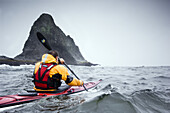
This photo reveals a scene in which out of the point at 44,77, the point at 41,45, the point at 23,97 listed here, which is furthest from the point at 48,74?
the point at 41,45

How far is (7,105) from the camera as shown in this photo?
7.04ft

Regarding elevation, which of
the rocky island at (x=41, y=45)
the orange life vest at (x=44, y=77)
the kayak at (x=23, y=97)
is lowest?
the kayak at (x=23, y=97)

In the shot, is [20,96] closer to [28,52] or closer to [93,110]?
[93,110]

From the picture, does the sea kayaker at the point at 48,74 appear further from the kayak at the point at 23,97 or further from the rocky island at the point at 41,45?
the rocky island at the point at 41,45

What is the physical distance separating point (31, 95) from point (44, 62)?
1.01m

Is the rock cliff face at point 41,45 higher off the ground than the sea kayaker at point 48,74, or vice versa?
the rock cliff face at point 41,45

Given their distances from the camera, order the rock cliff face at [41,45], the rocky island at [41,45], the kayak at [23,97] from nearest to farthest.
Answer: the kayak at [23,97], the rocky island at [41,45], the rock cliff face at [41,45]

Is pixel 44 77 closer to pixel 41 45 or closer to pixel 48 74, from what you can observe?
pixel 48 74

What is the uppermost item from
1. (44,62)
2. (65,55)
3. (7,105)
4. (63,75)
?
(65,55)

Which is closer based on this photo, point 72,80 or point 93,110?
point 93,110

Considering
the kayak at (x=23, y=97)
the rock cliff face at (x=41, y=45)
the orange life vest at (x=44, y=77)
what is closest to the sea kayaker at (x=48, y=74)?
the orange life vest at (x=44, y=77)

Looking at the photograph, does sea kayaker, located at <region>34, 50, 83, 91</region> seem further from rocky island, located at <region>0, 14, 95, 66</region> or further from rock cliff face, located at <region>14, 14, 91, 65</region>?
rock cliff face, located at <region>14, 14, 91, 65</region>

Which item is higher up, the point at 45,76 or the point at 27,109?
the point at 45,76

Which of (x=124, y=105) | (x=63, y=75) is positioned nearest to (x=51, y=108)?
(x=63, y=75)
